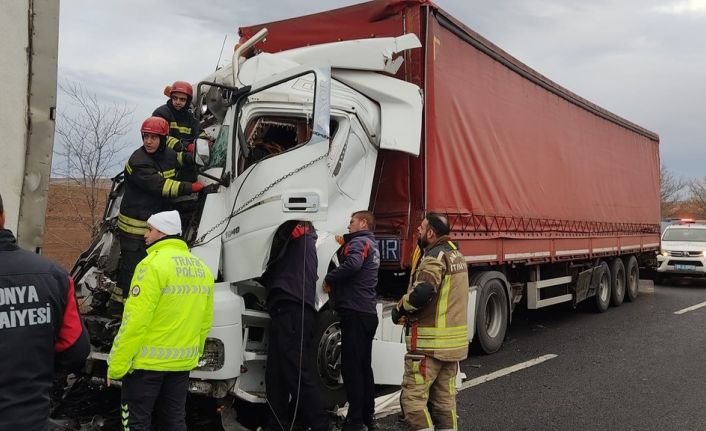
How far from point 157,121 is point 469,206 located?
3.55m

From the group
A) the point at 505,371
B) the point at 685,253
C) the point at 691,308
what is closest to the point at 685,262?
the point at 685,253

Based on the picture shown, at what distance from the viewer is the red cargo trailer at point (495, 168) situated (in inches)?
231

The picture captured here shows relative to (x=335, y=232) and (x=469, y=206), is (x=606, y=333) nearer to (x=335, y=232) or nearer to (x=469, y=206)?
(x=469, y=206)

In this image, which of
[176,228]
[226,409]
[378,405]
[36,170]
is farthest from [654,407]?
[36,170]

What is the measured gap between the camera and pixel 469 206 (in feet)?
21.7

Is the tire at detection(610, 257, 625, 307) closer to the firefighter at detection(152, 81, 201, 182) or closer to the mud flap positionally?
the mud flap

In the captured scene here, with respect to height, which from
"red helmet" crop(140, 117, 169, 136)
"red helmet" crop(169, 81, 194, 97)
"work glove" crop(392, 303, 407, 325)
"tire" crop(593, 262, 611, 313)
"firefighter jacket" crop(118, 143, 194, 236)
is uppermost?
"red helmet" crop(169, 81, 194, 97)

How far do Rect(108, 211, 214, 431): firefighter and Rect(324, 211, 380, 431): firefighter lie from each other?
1276 millimetres

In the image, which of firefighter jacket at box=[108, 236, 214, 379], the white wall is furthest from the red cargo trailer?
the white wall

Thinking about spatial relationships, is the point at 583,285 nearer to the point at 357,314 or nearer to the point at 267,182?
the point at 357,314

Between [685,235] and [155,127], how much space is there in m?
17.0

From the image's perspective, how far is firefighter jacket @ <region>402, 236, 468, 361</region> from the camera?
411 centimetres

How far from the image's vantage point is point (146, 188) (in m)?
4.41

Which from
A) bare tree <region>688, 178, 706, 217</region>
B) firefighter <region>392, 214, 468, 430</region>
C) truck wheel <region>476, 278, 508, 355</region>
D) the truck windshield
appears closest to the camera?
firefighter <region>392, 214, 468, 430</region>
